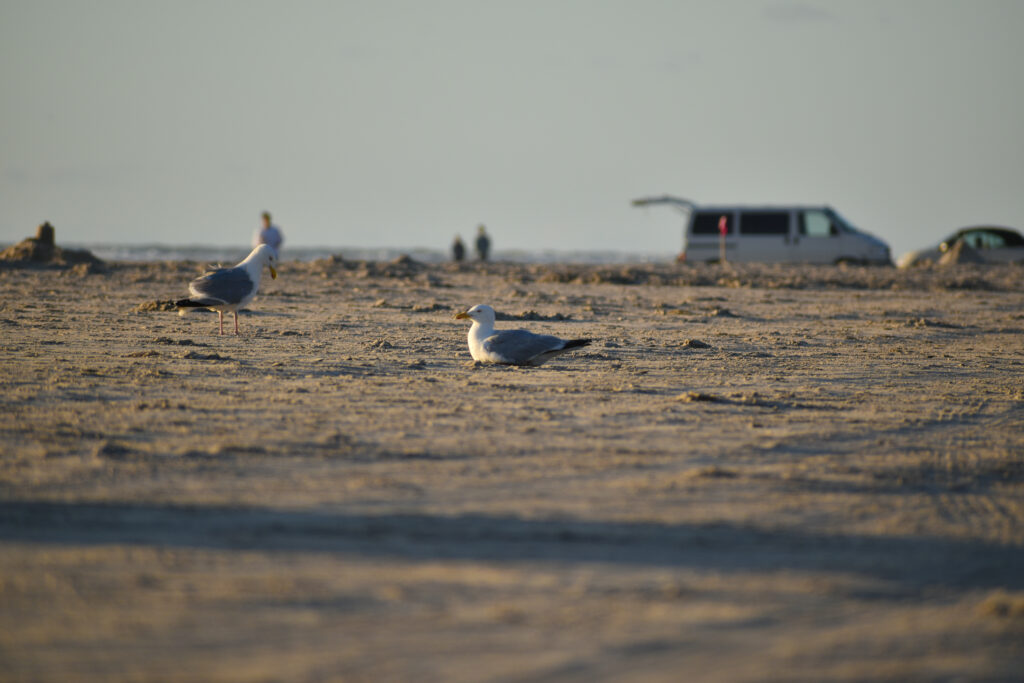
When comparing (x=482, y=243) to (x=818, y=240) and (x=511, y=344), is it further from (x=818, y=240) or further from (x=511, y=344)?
(x=511, y=344)

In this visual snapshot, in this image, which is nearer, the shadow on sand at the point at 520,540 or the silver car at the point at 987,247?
the shadow on sand at the point at 520,540

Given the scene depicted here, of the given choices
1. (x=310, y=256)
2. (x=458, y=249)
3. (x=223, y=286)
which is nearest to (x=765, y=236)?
(x=458, y=249)

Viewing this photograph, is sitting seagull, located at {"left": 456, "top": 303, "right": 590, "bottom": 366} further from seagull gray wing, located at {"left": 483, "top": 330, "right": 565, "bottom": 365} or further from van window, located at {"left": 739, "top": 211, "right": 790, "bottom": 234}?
van window, located at {"left": 739, "top": 211, "right": 790, "bottom": 234}

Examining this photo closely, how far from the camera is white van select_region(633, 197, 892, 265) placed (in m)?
27.6

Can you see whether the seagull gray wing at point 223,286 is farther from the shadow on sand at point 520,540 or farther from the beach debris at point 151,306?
the shadow on sand at point 520,540

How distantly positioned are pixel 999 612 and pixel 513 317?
29.9 ft

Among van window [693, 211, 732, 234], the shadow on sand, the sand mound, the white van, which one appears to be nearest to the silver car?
the white van

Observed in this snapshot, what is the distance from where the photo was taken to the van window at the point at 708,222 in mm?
27906

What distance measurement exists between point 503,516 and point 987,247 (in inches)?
1186

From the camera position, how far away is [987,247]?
3005cm

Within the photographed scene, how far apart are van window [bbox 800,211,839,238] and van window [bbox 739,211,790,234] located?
0.44m

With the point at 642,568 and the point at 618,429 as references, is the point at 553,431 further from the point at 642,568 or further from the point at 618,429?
the point at 642,568

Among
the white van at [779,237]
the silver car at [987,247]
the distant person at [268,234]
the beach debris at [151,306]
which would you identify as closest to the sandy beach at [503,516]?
the beach debris at [151,306]

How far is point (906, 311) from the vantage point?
48.5 ft
